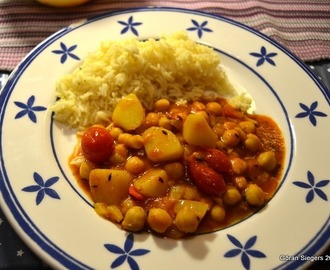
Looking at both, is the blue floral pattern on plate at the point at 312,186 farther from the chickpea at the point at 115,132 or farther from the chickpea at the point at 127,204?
the chickpea at the point at 115,132

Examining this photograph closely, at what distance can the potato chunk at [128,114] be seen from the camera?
2320mm

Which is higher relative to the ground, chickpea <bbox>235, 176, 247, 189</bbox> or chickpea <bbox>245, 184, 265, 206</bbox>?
chickpea <bbox>235, 176, 247, 189</bbox>

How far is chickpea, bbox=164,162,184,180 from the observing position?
2105 mm

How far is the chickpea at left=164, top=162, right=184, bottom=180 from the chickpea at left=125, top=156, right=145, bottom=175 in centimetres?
13

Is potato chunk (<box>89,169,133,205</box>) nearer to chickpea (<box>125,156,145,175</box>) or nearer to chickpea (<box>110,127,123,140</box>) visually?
chickpea (<box>125,156,145,175</box>)

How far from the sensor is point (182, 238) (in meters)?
1.92

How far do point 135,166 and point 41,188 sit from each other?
0.47 metres

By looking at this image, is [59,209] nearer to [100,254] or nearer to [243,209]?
[100,254]

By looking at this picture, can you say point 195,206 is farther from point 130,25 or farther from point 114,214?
point 130,25

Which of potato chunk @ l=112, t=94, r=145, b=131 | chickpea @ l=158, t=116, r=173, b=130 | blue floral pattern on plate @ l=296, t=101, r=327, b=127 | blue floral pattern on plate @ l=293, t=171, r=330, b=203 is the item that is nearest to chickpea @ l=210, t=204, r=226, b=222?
blue floral pattern on plate @ l=293, t=171, r=330, b=203

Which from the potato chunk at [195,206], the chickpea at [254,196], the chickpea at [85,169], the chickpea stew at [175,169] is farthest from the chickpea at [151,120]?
the chickpea at [254,196]

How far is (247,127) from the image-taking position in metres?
2.42

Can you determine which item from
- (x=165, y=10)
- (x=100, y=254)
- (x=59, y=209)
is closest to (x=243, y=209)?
(x=100, y=254)

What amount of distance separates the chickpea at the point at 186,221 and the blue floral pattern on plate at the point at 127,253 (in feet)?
0.63
